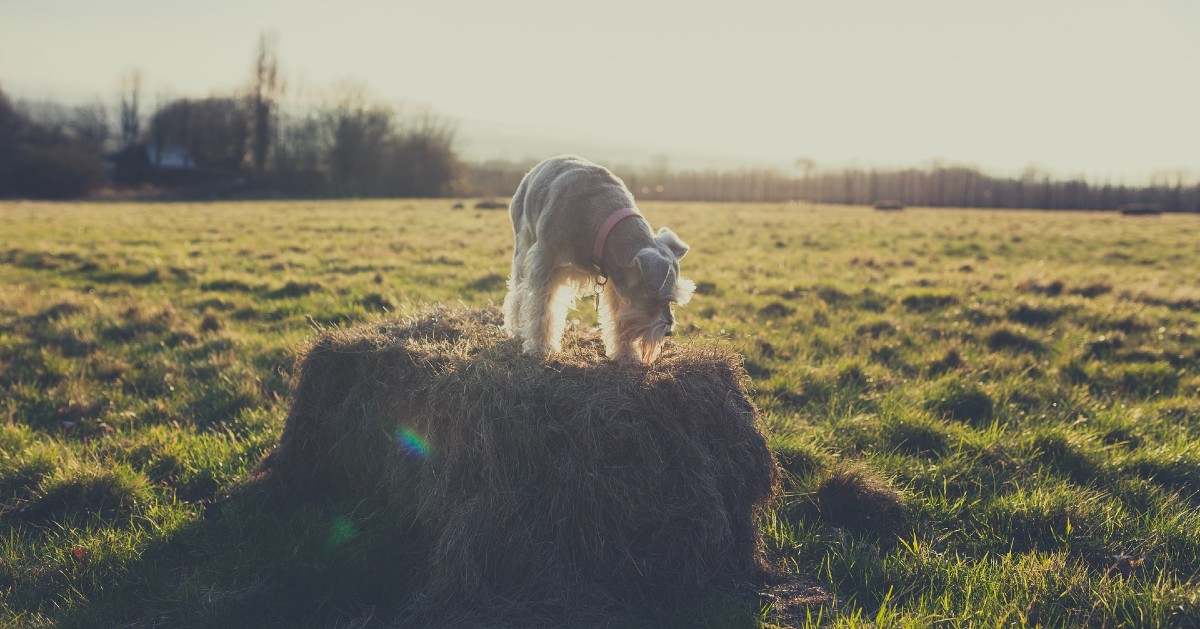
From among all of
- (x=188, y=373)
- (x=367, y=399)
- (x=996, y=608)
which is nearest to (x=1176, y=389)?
(x=996, y=608)

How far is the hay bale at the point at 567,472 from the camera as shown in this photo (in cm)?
336

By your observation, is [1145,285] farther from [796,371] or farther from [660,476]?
[660,476]

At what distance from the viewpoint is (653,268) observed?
4.18 meters

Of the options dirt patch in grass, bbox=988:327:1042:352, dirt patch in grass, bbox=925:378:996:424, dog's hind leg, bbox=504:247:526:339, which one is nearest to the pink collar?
dog's hind leg, bbox=504:247:526:339

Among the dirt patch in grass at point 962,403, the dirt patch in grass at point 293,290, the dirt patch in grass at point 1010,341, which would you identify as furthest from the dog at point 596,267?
the dirt patch in grass at point 293,290

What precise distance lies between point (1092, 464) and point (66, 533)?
22.5 feet

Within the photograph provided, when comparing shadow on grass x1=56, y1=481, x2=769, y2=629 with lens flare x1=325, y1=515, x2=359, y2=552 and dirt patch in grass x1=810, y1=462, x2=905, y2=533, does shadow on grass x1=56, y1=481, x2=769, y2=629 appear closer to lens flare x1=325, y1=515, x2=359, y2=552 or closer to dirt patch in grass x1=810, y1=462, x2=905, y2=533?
lens flare x1=325, y1=515, x2=359, y2=552

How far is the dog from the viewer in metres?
4.24

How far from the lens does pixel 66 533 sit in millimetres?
3801

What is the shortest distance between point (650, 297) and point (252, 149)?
6439 centimetres

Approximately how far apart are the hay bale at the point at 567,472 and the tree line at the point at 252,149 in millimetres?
50441

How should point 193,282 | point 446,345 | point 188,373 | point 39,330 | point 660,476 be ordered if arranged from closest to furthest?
point 660,476
point 446,345
point 188,373
point 39,330
point 193,282

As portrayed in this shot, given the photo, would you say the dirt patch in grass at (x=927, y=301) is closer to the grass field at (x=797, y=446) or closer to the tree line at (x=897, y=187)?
the grass field at (x=797, y=446)

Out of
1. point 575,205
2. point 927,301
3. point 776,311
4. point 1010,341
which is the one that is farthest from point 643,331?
point 927,301
